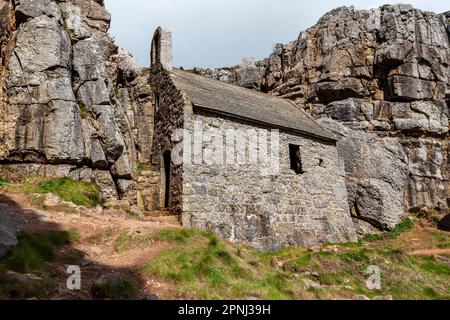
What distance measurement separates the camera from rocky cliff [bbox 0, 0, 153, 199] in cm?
1606

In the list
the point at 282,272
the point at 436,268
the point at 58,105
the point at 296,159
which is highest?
the point at 58,105

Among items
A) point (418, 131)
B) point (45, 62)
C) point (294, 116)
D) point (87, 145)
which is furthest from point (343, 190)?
point (45, 62)

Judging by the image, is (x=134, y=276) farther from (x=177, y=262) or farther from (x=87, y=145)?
(x=87, y=145)

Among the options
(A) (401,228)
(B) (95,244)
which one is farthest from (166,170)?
(A) (401,228)

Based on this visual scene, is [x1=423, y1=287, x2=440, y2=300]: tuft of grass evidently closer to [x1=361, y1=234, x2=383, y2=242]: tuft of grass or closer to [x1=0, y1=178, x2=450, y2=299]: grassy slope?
[x1=0, y1=178, x2=450, y2=299]: grassy slope

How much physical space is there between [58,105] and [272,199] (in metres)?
10.5

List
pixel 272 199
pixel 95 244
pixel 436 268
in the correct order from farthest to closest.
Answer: pixel 272 199
pixel 436 268
pixel 95 244

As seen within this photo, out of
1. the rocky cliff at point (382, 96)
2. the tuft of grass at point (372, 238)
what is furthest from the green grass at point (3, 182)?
the rocky cliff at point (382, 96)

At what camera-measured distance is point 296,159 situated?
64.6 ft

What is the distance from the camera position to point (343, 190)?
69.4ft

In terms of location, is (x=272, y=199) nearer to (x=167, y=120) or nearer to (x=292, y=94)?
(x=167, y=120)

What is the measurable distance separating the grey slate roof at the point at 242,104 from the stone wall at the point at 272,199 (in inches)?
22.1

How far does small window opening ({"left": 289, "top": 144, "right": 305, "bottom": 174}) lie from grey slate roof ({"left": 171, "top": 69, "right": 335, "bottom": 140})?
1.01m

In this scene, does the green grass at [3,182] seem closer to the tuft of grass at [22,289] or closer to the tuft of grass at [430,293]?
the tuft of grass at [22,289]
